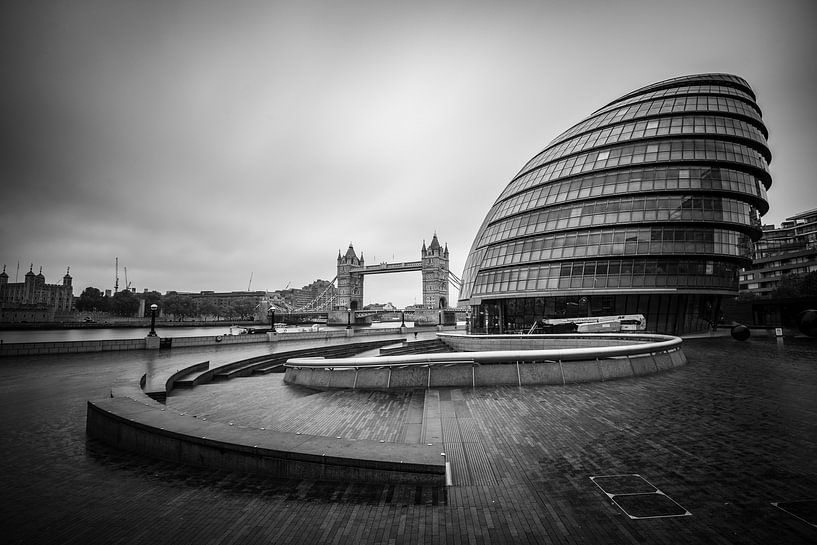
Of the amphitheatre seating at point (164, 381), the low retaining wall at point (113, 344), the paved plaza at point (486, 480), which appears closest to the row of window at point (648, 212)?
the paved plaza at point (486, 480)

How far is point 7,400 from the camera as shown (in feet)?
39.8

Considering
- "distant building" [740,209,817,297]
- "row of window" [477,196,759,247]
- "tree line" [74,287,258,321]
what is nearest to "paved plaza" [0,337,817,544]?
"row of window" [477,196,759,247]

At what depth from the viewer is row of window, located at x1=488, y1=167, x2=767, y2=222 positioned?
133 feet

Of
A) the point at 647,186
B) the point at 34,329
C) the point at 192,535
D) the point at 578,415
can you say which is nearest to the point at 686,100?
the point at 647,186

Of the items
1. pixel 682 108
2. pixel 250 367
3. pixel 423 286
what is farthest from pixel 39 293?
pixel 682 108

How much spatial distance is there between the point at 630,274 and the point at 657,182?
10.1m

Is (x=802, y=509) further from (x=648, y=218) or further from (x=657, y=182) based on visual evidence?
(x=657, y=182)

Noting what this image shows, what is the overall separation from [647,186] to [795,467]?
40938 mm

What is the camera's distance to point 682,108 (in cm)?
4466

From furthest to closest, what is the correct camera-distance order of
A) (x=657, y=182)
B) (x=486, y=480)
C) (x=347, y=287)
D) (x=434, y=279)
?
(x=347, y=287) < (x=434, y=279) < (x=657, y=182) < (x=486, y=480)

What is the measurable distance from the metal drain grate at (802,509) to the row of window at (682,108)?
5048cm

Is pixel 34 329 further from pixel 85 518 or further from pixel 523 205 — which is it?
pixel 85 518

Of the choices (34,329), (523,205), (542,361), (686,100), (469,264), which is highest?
(686,100)

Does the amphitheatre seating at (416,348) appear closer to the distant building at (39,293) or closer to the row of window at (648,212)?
the row of window at (648,212)
